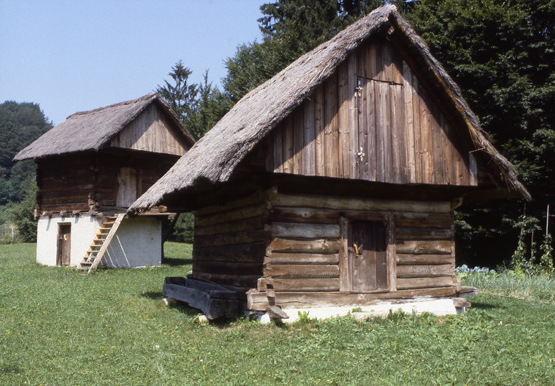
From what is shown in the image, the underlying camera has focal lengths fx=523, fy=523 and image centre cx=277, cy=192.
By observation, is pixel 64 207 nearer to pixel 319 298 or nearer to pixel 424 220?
pixel 319 298

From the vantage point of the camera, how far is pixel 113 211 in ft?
64.6

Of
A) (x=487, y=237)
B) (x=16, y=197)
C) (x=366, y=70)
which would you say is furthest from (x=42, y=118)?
(x=366, y=70)

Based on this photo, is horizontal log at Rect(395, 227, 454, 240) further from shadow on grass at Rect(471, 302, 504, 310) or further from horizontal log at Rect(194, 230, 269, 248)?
Result: horizontal log at Rect(194, 230, 269, 248)

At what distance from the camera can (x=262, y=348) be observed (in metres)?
7.18

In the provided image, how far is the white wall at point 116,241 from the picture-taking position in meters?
19.3

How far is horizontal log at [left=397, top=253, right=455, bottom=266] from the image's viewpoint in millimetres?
9719

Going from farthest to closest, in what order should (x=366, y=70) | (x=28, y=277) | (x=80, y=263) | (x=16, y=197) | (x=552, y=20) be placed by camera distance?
1. (x=16, y=197)
2. (x=552, y=20)
3. (x=80, y=263)
4. (x=28, y=277)
5. (x=366, y=70)

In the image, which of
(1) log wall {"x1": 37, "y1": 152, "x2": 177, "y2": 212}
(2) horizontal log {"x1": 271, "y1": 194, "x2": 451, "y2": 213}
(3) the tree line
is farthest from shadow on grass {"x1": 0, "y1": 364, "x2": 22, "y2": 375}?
(3) the tree line

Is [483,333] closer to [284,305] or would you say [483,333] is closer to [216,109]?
[284,305]

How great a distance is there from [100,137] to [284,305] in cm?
1222

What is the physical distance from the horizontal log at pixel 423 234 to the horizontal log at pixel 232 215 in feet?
8.88

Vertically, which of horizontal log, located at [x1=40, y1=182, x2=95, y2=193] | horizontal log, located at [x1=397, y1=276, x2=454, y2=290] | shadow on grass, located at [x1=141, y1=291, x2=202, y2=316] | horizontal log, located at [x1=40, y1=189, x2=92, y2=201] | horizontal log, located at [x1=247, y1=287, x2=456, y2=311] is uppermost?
horizontal log, located at [x1=40, y1=182, x2=95, y2=193]

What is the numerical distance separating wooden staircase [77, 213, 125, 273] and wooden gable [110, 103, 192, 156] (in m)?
2.77

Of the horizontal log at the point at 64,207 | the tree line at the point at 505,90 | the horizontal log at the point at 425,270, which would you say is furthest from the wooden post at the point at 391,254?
the horizontal log at the point at 64,207
